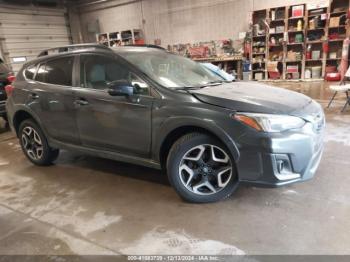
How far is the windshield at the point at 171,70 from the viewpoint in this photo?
2.69 meters

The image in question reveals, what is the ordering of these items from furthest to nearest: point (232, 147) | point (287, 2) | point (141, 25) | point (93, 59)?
point (141, 25), point (287, 2), point (93, 59), point (232, 147)

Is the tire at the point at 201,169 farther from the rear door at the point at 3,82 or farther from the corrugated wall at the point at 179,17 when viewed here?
the corrugated wall at the point at 179,17

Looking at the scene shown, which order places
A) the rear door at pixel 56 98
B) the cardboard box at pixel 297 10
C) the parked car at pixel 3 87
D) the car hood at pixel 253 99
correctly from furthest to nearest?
the cardboard box at pixel 297 10 < the parked car at pixel 3 87 < the rear door at pixel 56 98 < the car hood at pixel 253 99

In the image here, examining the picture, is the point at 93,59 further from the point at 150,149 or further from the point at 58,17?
the point at 58,17

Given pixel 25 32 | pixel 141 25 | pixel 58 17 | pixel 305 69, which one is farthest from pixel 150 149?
pixel 58 17

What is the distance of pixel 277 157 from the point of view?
6.97 feet

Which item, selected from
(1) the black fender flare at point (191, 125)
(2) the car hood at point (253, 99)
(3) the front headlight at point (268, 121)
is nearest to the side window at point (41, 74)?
(1) the black fender flare at point (191, 125)

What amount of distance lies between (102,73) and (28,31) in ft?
36.9

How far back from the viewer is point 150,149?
264 cm

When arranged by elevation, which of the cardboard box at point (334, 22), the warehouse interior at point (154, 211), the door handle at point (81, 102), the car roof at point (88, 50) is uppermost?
the cardboard box at point (334, 22)

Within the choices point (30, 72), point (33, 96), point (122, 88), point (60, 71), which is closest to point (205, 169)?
point (122, 88)

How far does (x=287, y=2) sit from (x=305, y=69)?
6.88ft

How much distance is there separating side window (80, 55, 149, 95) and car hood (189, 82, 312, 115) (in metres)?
0.57

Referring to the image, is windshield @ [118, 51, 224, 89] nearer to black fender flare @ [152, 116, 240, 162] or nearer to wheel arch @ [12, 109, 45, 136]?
black fender flare @ [152, 116, 240, 162]
